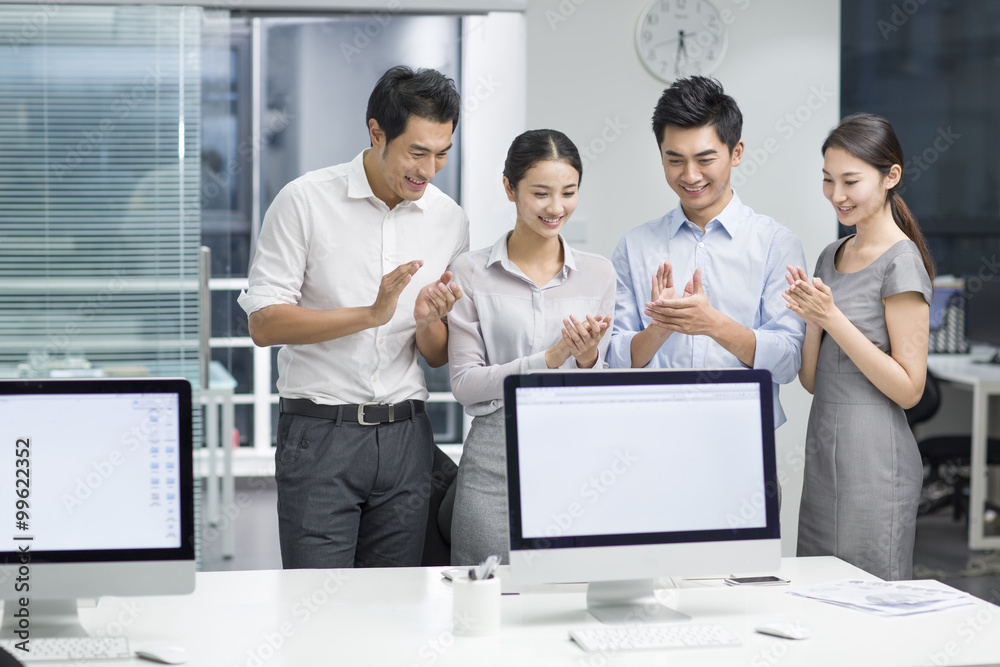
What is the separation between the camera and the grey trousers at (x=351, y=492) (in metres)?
2.08

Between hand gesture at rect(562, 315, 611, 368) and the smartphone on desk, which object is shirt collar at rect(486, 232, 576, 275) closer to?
hand gesture at rect(562, 315, 611, 368)

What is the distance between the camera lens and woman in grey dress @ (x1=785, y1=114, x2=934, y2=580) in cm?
200

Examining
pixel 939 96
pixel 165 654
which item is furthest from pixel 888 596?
pixel 939 96

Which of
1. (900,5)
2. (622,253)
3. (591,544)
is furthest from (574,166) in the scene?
(900,5)

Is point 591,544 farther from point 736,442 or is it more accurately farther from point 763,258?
point 763,258

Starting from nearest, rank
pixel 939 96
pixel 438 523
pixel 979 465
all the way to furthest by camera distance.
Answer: pixel 438 523
pixel 979 465
pixel 939 96

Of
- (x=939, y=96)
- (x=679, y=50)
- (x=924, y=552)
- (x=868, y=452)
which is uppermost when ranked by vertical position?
(x=939, y=96)

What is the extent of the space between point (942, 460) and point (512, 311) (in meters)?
3.54

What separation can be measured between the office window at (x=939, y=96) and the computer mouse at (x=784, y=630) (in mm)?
4906

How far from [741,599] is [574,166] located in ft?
3.31

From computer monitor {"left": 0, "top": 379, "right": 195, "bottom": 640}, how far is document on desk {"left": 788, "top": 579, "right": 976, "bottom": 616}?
3.85ft

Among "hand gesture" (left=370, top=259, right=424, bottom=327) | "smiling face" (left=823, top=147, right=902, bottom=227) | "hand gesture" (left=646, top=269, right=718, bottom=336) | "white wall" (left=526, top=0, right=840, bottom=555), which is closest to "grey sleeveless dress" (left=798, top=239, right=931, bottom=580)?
"smiling face" (left=823, top=147, right=902, bottom=227)

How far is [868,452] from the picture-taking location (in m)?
2.05

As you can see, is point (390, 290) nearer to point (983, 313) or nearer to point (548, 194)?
point (548, 194)
